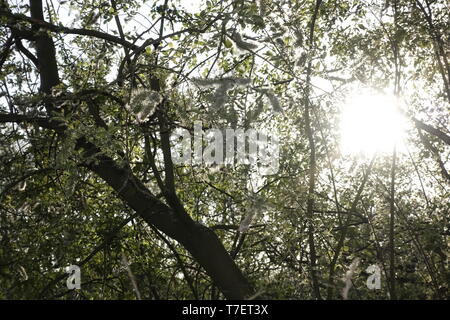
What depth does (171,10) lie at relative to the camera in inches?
194

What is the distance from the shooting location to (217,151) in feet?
14.0

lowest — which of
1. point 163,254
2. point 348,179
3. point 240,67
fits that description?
point 163,254

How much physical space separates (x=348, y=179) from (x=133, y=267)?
2.91 metres

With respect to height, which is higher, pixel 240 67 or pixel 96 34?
pixel 240 67

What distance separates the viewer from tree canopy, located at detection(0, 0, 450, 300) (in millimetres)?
3830

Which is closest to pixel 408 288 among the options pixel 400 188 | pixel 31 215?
pixel 400 188

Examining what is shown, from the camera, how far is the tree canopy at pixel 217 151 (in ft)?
12.6

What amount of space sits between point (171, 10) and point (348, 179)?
10.1 ft
